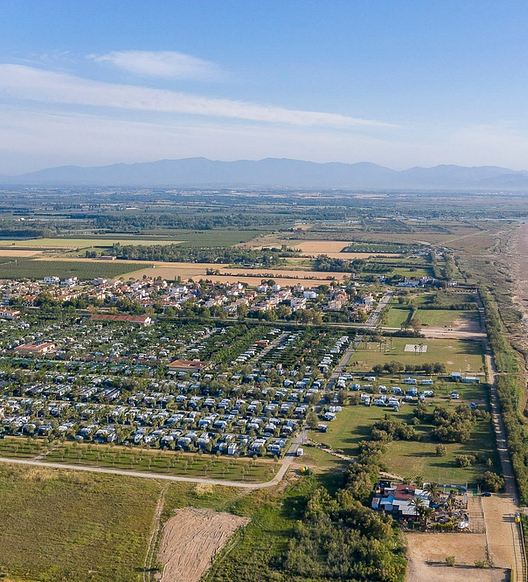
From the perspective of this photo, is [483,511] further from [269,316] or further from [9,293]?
[9,293]

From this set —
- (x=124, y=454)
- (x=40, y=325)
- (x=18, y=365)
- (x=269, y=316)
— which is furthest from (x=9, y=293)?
(x=124, y=454)

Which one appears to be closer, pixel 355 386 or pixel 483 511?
pixel 483 511

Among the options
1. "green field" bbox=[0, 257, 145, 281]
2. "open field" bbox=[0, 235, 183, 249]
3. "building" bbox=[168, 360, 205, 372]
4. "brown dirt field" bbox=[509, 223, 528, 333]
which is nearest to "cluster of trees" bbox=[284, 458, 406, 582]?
"building" bbox=[168, 360, 205, 372]

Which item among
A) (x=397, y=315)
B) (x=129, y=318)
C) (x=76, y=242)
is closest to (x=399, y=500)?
(x=397, y=315)

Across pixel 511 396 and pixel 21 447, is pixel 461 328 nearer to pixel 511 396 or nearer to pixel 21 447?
pixel 511 396

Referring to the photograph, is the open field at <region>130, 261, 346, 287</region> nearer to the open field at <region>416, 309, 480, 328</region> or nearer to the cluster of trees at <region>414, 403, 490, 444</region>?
the open field at <region>416, 309, 480, 328</region>

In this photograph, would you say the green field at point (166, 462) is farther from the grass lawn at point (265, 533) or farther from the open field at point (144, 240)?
the open field at point (144, 240)

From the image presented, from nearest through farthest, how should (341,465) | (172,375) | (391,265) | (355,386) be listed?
(341,465), (355,386), (172,375), (391,265)
